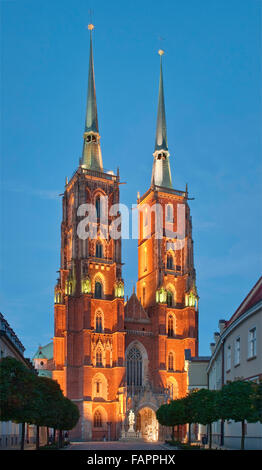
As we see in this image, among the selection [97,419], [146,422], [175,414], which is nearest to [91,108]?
[97,419]

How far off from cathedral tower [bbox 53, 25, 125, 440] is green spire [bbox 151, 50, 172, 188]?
10.2 meters

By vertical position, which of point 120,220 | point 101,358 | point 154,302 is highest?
point 120,220

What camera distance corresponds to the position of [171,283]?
328 feet

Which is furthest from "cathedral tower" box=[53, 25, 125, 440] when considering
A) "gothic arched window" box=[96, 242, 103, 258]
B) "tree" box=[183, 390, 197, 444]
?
"tree" box=[183, 390, 197, 444]

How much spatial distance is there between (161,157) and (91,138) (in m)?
13.5

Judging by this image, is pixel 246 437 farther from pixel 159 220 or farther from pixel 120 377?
pixel 159 220

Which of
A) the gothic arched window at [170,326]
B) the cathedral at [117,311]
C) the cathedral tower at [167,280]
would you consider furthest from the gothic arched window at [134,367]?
the gothic arched window at [170,326]

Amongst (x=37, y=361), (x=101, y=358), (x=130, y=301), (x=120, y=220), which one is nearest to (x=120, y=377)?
(x=101, y=358)

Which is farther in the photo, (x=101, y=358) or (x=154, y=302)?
(x=154, y=302)

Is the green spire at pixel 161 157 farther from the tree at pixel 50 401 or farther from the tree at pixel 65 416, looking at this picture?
the tree at pixel 50 401

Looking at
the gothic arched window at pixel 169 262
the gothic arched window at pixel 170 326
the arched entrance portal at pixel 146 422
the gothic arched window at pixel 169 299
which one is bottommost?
the arched entrance portal at pixel 146 422

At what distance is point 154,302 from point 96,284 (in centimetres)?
1059

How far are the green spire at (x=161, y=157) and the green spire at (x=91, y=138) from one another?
1096cm

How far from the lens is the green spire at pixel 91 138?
343 ft
